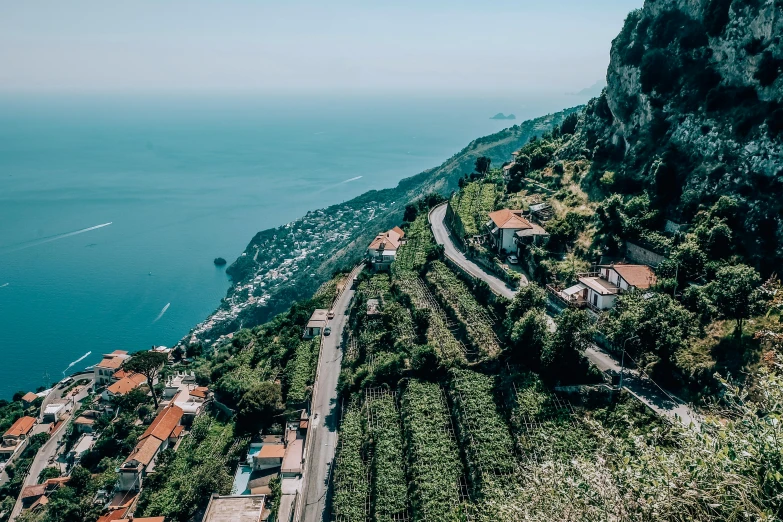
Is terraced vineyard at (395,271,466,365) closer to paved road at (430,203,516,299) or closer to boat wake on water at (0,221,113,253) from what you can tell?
paved road at (430,203,516,299)

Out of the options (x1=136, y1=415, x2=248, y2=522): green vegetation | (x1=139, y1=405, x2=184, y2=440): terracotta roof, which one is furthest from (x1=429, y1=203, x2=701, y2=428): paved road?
(x1=139, y1=405, x2=184, y2=440): terracotta roof

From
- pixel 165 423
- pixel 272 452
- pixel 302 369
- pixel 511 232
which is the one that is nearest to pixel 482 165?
pixel 511 232

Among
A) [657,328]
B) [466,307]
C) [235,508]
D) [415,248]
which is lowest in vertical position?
[235,508]

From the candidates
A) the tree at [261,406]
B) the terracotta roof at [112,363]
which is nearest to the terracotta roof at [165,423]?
the tree at [261,406]

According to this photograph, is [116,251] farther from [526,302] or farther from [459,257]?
[526,302]

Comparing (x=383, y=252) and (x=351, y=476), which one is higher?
(x=383, y=252)

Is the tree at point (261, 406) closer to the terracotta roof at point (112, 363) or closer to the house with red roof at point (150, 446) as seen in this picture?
the house with red roof at point (150, 446)

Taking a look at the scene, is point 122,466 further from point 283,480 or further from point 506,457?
point 506,457
